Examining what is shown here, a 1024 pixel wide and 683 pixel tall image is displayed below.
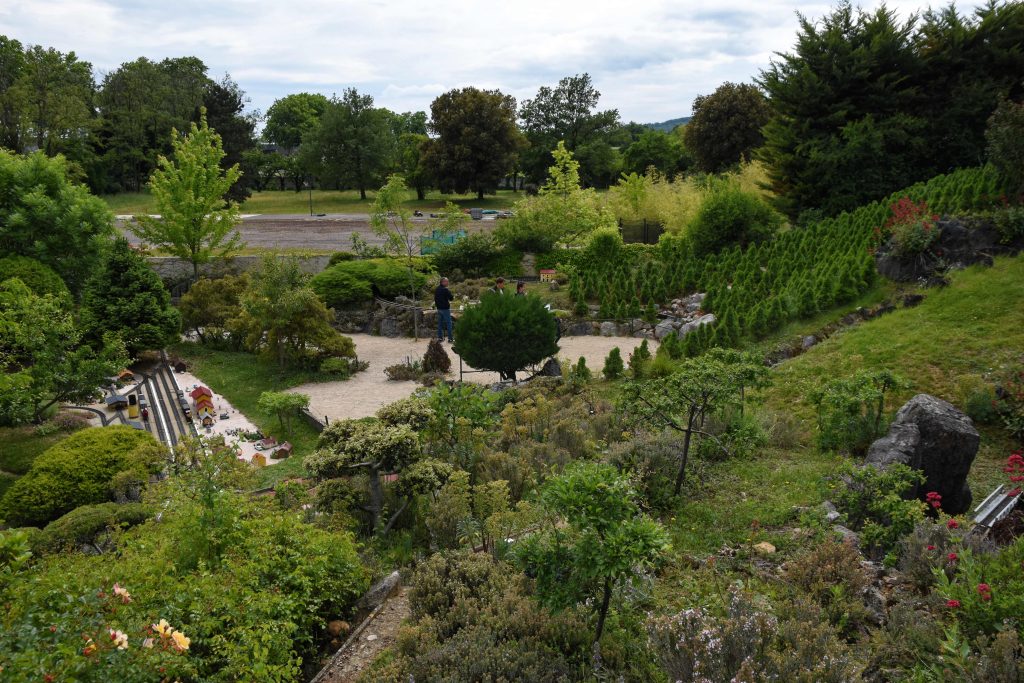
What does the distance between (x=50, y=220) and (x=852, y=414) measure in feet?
56.3

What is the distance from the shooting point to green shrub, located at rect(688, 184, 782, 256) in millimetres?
20203

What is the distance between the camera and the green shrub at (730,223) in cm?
2020

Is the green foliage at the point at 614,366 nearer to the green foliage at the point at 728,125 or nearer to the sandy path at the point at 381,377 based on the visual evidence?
the sandy path at the point at 381,377

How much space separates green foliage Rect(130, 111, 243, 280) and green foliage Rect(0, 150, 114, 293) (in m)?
2.69

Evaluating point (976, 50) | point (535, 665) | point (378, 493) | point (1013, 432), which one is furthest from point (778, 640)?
point (976, 50)

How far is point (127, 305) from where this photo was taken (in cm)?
1532

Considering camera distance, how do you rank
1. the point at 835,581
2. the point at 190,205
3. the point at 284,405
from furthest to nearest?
1. the point at 190,205
2. the point at 284,405
3. the point at 835,581

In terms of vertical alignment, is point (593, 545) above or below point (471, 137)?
below

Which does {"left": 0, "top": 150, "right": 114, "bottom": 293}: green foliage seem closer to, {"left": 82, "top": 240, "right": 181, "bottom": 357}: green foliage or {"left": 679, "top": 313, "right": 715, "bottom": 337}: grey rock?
{"left": 82, "top": 240, "right": 181, "bottom": 357}: green foliage

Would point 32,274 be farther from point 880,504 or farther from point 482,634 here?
point 880,504

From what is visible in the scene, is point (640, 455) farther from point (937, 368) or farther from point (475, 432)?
point (937, 368)

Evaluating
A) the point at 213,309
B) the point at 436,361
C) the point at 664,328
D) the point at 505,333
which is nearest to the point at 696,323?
the point at 664,328

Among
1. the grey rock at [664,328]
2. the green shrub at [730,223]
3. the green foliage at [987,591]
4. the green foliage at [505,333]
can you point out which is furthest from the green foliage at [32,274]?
the green shrub at [730,223]

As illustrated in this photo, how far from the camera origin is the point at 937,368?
10.1 meters
